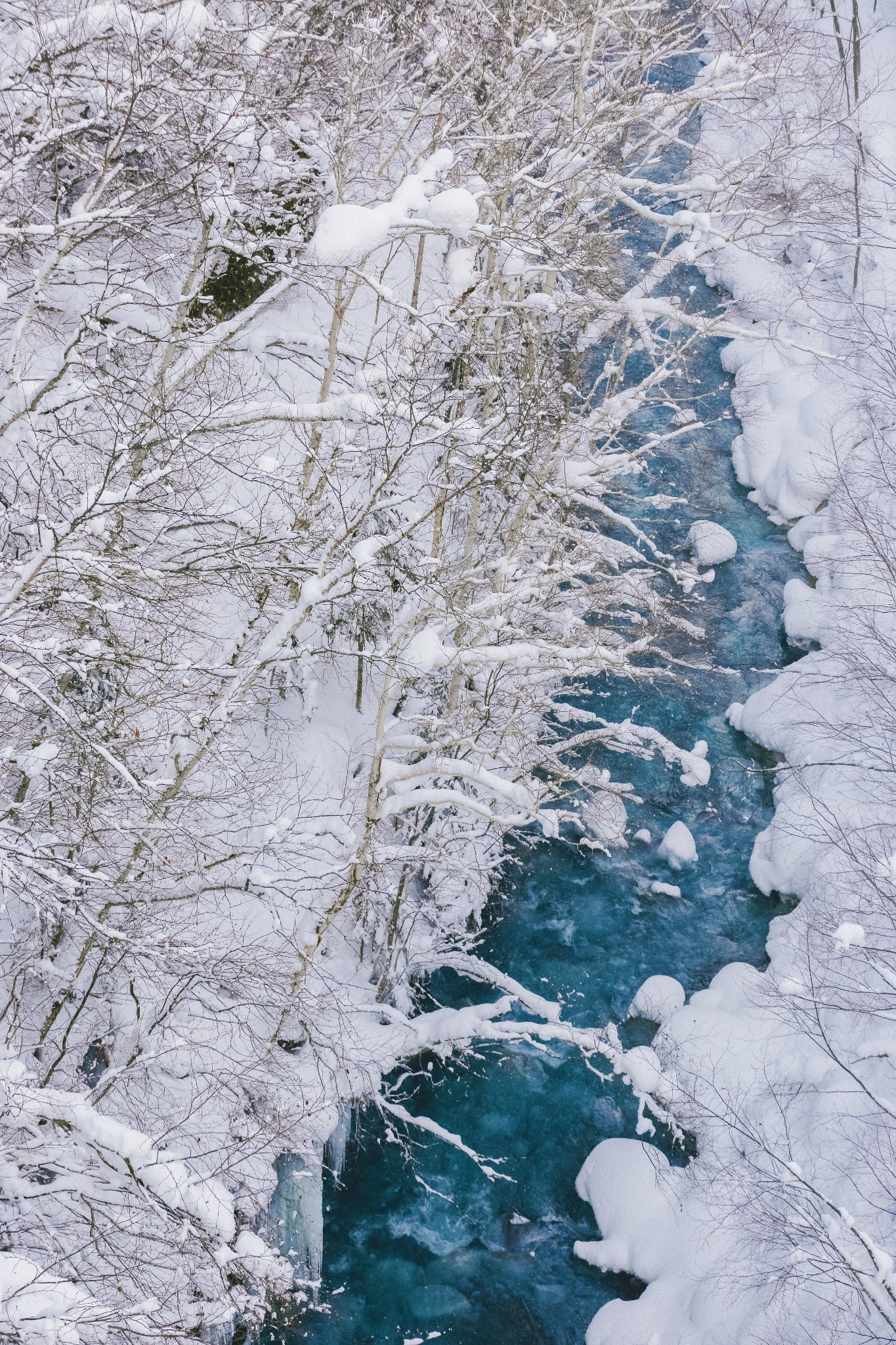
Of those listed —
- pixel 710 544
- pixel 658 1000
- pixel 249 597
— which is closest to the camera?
pixel 249 597

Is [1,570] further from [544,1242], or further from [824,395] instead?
[824,395]

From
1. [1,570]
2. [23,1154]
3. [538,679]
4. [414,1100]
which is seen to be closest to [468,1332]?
[414,1100]

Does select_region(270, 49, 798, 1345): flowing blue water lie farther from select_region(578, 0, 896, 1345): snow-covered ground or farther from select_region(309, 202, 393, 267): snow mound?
select_region(309, 202, 393, 267): snow mound

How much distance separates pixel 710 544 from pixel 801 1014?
760 cm

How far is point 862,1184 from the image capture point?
8.61 meters

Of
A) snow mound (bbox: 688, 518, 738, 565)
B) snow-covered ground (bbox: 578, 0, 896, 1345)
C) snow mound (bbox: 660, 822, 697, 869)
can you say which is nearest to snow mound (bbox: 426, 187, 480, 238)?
snow-covered ground (bbox: 578, 0, 896, 1345)

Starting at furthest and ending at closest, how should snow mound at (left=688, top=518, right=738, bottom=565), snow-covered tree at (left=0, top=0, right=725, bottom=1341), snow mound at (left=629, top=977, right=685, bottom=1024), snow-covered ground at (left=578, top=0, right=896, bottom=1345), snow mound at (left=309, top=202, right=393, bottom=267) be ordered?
snow mound at (left=688, top=518, right=738, bottom=565)
snow mound at (left=629, top=977, right=685, bottom=1024)
snow-covered ground at (left=578, top=0, right=896, bottom=1345)
snow mound at (left=309, top=202, right=393, bottom=267)
snow-covered tree at (left=0, top=0, right=725, bottom=1341)

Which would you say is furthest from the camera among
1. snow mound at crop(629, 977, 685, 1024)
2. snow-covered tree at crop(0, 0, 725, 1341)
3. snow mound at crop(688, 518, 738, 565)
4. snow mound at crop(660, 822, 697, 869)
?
snow mound at crop(688, 518, 738, 565)

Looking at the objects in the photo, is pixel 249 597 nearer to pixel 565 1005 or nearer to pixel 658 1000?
pixel 565 1005

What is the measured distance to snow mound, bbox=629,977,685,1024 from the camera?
10625mm

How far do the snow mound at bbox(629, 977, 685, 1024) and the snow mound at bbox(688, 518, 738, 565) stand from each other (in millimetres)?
6852

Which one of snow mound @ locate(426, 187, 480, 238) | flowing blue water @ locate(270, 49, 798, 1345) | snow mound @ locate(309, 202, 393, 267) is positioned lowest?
flowing blue water @ locate(270, 49, 798, 1345)

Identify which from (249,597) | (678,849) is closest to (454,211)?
(249,597)

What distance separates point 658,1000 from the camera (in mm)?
10672
